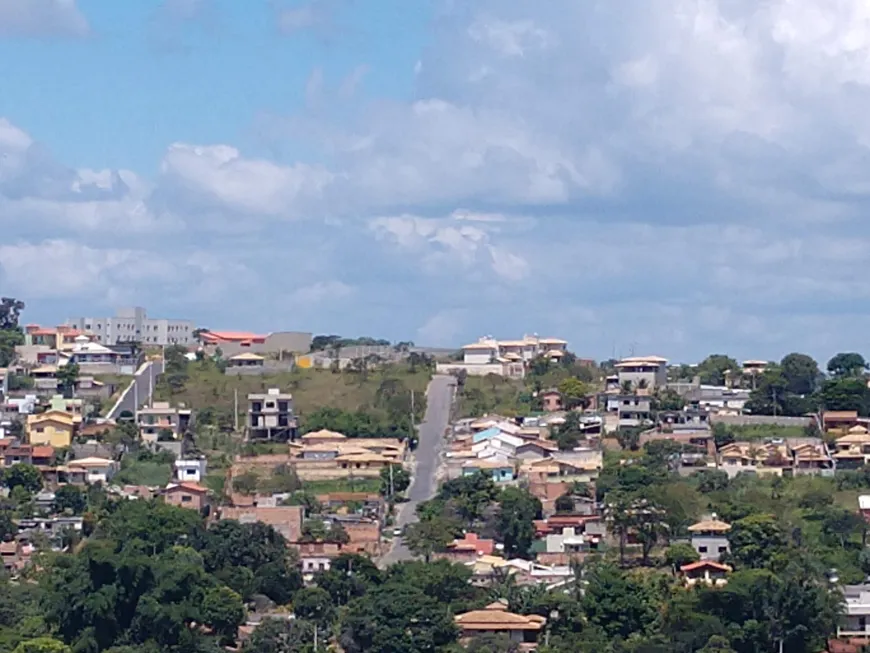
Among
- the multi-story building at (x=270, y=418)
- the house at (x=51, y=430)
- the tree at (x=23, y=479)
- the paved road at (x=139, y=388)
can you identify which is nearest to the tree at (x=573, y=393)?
the multi-story building at (x=270, y=418)

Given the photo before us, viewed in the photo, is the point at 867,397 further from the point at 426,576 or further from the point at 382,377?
the point at 426,576

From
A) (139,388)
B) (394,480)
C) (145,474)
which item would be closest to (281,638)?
(394,480)

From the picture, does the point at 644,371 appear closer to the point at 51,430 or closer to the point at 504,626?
the point at 51,430

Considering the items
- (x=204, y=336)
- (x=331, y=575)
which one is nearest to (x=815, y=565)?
(x=331, y=575)

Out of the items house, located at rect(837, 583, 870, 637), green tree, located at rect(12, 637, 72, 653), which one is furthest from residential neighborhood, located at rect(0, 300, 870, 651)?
green tree, located at rect(12, 637, 72, 653)

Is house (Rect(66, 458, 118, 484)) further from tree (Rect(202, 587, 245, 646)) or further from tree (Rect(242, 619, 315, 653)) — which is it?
tree (Rect(242, 619, 315, 653))

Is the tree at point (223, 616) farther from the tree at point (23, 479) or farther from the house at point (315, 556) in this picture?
the tree at point (23, 479)
